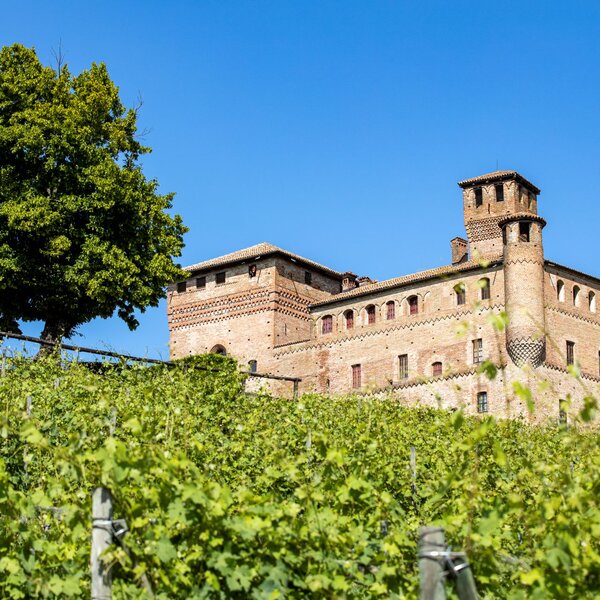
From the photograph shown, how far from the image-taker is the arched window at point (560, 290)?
118 ft

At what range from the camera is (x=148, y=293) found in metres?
25.6

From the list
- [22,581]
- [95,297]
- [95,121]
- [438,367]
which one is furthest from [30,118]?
[22,581]

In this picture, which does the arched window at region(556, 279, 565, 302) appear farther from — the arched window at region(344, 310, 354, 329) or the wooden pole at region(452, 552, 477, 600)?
the wooden pole at region(452, 552, 477, 600)

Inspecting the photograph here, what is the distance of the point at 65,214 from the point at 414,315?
1719 cm

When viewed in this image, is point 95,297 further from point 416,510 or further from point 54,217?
point 416,510

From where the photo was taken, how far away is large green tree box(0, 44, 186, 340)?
24625mm

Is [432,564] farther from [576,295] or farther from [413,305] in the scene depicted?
[576,295]

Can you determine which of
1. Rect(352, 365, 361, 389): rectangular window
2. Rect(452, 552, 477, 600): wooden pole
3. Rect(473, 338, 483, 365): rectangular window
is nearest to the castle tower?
Rect(473, 338, 483, 365): rectangular window

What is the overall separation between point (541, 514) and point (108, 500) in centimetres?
203

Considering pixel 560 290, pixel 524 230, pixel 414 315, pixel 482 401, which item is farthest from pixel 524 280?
pixel 414 315

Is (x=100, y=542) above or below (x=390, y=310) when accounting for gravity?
below

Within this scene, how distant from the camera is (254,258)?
4222 centimetres

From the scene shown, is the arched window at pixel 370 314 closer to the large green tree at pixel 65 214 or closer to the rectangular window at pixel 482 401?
the rectangular window at pixel 482 401

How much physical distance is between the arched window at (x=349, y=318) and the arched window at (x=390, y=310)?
179 centimetres
